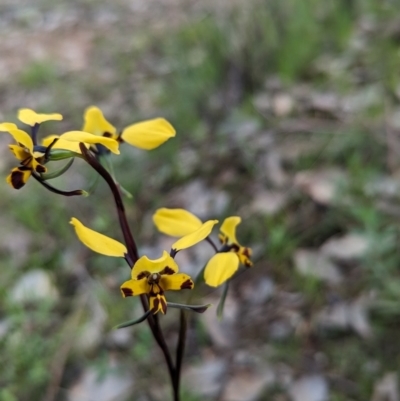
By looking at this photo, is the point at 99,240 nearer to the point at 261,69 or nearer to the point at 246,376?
the point at 246,376

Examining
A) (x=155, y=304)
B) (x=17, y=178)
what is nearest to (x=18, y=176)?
(x=17, y=178)

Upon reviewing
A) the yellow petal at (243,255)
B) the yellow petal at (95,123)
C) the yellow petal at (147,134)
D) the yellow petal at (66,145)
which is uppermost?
the yellow petal at (95,123)

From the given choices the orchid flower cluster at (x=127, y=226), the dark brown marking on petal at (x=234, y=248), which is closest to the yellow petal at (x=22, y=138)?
the orchid flower cluster at (x=127, y=226)

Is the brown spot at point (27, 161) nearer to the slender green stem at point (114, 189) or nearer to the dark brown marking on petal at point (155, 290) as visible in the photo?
the slender green stem at point (114, 189)

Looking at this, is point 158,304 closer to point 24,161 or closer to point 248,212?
point 24,161

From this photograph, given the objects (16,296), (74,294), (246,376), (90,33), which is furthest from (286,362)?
(90,33)

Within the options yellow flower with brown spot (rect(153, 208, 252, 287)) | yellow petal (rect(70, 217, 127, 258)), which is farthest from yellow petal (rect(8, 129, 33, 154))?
yellow flower with brown spot (rect(153, 208, 252, 287))

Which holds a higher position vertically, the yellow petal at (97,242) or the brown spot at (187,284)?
the yellow petal at (97,242)
